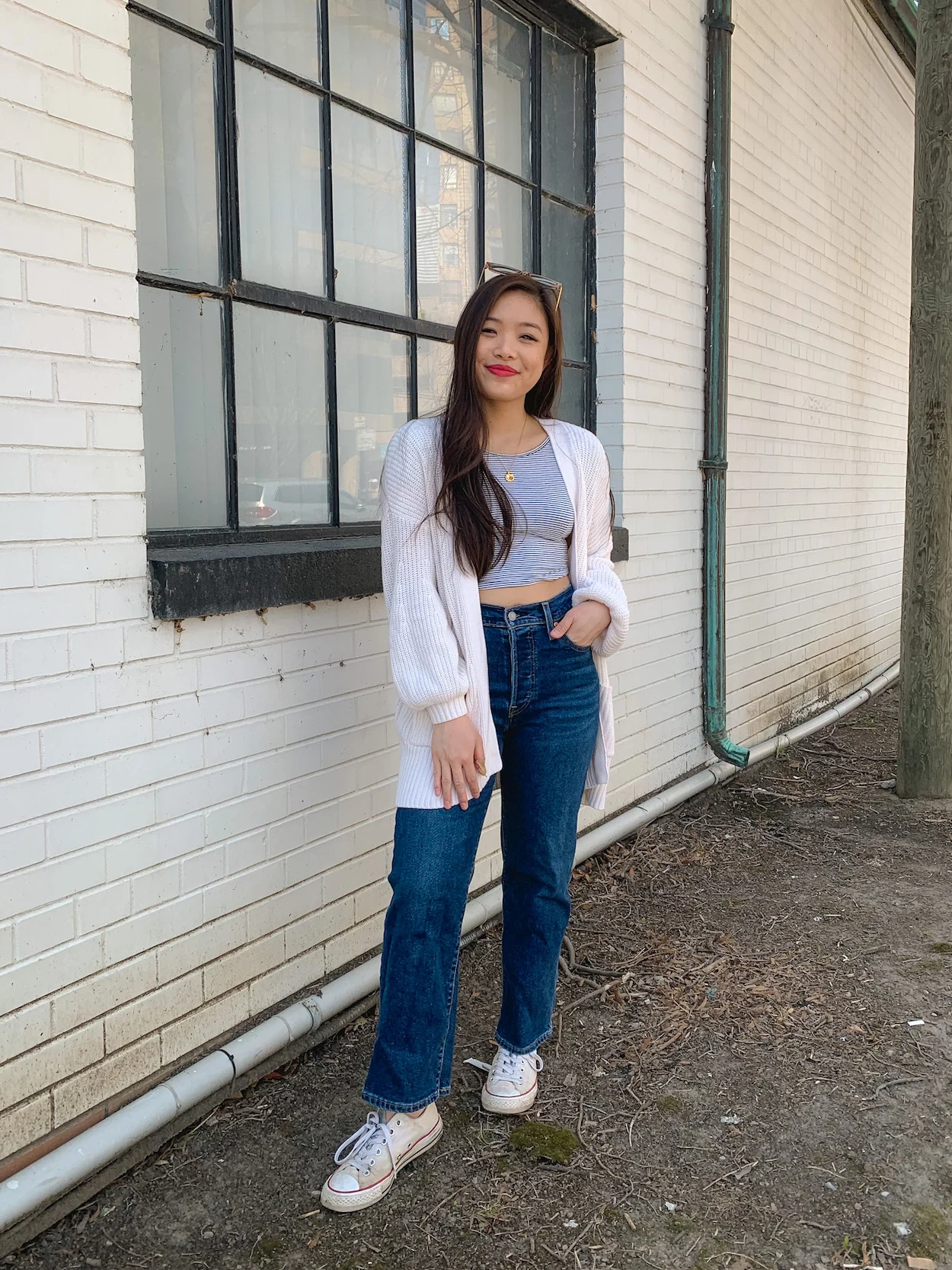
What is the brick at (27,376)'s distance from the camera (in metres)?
2.08

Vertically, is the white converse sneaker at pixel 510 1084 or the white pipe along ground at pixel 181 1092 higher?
the white pipe along ground at pixel 181 1092

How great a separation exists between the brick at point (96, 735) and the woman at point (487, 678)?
1.79ft

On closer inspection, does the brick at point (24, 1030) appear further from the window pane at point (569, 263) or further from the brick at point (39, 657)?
the window pane at point (569, 263)

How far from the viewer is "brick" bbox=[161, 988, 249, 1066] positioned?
253 cm

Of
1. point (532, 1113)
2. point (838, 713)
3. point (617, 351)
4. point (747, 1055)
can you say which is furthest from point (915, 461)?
point (532, 1113)

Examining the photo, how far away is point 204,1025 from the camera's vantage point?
2613mm

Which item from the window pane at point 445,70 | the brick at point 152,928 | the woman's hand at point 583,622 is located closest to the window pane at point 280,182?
the window pane at point 445,70

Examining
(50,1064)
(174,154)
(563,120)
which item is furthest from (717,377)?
(50,1064)

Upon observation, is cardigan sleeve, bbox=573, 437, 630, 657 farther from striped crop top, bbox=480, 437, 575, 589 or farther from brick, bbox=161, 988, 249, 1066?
brick, bbox=161, 988, 249, 1066

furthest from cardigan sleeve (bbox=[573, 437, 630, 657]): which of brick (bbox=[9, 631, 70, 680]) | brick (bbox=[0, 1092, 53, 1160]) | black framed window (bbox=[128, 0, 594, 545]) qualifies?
brick (bbox=[0, 1092, 53, 1160])

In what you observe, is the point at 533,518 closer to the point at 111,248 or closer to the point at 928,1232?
the point at 111,248

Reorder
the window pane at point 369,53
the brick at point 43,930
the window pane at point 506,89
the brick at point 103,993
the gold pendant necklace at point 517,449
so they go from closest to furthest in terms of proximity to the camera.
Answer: the brick at point 43,930
the brick at point 103,993
the gold pendant necklace at point 517,449
the window pane at point 369,53
the window pane at point 506,89

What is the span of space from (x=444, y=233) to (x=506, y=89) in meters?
0.74

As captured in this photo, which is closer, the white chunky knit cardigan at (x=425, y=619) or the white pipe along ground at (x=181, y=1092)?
the white pipe along ground at (x=181, y=1092)
